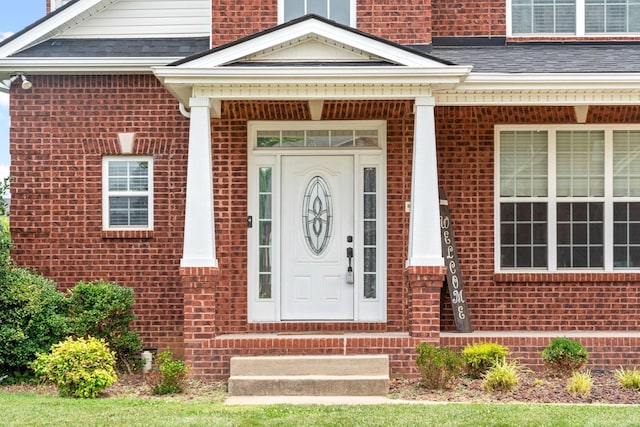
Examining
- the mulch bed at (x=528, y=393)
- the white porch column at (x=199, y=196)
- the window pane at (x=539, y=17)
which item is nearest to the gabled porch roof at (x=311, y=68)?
the white porch column at (x=199, y=196)

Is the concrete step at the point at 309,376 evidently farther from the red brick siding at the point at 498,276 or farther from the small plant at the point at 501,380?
the red brick siding at the point at 498,276

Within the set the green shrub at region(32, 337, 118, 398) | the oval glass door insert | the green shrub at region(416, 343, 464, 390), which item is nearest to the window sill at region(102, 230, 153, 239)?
the oval glass door insert

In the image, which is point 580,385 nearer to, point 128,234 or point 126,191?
point 128,234

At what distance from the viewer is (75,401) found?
9.42 meters

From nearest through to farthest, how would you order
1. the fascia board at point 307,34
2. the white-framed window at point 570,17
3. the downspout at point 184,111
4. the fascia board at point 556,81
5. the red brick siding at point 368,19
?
1. the fascia board at point 307,34
2. the fascia board at point 556,81
3. the red brick siding at point 368,19
4. the downspout at point 184,111
5. the white-framed window at point 570,17

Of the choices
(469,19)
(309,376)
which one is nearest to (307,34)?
(469,19)

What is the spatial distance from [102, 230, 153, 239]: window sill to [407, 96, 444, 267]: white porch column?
146 inches

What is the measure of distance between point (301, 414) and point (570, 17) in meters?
7.37

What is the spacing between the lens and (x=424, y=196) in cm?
1059

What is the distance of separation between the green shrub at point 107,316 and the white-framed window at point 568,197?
4991 mm

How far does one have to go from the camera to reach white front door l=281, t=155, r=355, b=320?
38.7 feet

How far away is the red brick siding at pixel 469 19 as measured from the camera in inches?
498

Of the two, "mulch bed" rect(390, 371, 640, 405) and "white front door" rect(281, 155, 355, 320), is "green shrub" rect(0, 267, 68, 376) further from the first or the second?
"mulch bed" rect(390, 371, 640, 405)

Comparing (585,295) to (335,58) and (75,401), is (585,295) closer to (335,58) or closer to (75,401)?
(335,58)
